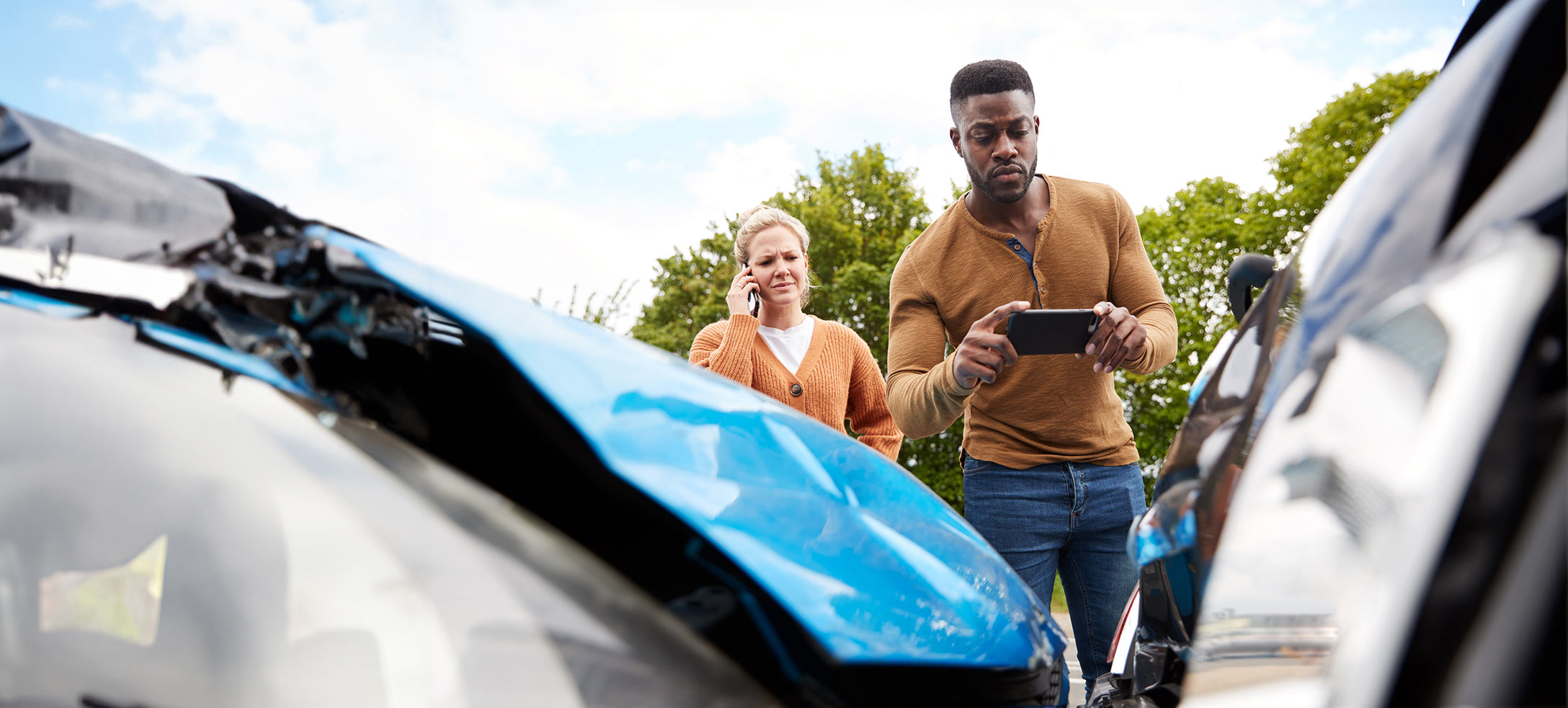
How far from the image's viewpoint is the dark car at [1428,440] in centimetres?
48

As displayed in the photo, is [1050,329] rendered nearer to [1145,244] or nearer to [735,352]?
[735,352]

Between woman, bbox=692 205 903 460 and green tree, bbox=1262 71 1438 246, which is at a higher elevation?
green tree, bbox=1262 71 1438 246

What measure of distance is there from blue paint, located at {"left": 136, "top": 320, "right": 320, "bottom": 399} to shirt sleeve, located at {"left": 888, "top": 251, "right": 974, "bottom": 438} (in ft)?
5.48

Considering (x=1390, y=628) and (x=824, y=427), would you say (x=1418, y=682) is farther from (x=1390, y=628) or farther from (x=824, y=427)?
(x=824, y=427)

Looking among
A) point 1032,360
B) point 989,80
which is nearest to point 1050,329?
point 1032,360

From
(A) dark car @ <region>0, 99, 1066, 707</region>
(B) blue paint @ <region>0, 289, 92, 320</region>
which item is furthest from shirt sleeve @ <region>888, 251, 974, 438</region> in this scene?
(B) blue paint @ <region>0, 289, 92, 320</region>

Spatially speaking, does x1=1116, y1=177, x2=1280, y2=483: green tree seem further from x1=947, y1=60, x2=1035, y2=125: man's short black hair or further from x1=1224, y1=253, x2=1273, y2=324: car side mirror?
x1=1224, y1=253, x2=1273, y2=324: car side mirror

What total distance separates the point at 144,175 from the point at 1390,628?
109cm

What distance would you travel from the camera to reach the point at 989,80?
2.58 m

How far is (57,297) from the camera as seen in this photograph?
0.85m

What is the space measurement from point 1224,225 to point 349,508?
61.7 ft

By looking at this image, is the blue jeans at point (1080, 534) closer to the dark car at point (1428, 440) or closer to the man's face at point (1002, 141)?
the man's face at point (1002, 141)

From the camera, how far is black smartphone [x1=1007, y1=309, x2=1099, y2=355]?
6.78 ft

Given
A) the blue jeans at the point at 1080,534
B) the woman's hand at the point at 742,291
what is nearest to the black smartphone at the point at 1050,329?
the blue jeans at the point at 1080,534
